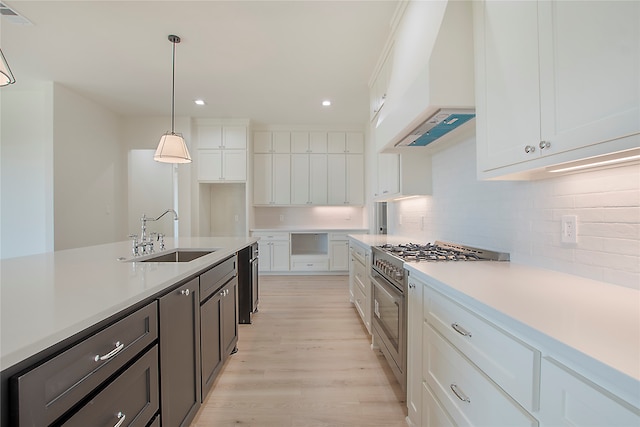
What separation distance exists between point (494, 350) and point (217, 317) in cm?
158

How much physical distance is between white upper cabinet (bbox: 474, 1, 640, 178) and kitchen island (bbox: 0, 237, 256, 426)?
4.96 ft

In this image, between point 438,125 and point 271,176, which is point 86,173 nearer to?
point 271,176

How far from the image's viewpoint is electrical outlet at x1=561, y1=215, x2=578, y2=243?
1.22m

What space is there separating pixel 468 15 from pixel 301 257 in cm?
433

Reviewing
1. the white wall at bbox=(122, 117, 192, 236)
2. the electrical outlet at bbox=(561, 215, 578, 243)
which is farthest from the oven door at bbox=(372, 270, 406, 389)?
the white wall at bbox=(122, 117, 192, 236)

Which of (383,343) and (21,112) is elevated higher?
(21,112)

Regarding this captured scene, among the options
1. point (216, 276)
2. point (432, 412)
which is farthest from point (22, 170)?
point (432, 412)

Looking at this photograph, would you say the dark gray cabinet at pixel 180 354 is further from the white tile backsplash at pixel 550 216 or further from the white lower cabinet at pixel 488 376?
the white tile backsplash at pixel 550 216

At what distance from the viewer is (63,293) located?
964 mm

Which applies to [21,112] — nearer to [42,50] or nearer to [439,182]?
[42,50]

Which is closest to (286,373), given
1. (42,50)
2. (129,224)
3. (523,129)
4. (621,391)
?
(621,391)

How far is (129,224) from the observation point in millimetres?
5293

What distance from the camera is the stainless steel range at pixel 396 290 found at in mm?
1602

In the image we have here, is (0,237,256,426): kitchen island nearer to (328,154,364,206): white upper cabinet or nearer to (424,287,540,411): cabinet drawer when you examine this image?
(424,287,540,411): cabinet drawer
